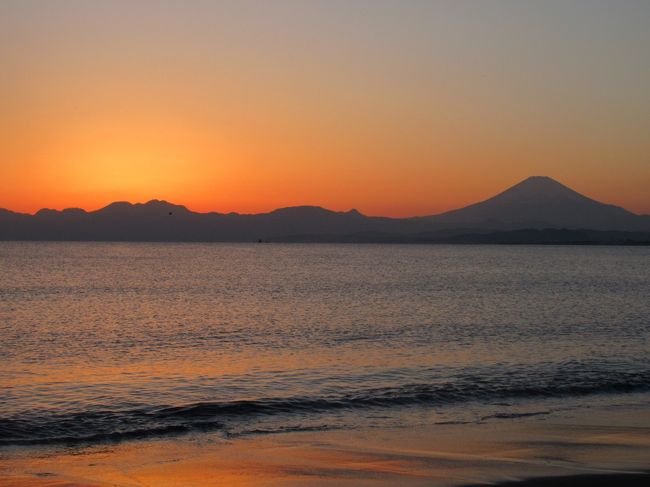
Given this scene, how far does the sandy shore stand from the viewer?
11.0m

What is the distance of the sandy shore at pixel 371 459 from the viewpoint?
11.0 m

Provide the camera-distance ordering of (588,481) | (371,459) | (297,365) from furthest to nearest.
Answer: (297,365) → (371,459) → (588,481)

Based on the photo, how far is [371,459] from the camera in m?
12.3

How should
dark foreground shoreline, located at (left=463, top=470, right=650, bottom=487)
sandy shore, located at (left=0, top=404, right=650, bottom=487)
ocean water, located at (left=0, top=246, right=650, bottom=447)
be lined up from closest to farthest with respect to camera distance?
1. dark foreground shoreline, located at (left=463, top=470, right=650, bottom=487)
2. sandy shore, located at (left=0, top=404, right=650, bottom=487)
3. ocean water, located at (left=0, top=246, right=650, bottom=447)

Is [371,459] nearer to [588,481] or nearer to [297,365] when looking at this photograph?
[588,481]

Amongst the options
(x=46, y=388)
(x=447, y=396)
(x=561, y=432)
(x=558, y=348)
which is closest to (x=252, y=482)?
(x=561, y=432)

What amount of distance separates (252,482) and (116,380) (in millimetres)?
11023

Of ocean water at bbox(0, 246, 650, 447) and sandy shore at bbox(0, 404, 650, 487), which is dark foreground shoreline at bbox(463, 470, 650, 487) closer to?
sandy shore at bbox(0, 404, 650, 487)

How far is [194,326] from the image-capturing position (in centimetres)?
3588

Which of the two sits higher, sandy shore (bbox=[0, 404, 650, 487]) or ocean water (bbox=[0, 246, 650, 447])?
sandy shore (bbox=[0, 404, 650, 487])

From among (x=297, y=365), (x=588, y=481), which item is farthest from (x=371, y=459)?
(x=297, y=365)

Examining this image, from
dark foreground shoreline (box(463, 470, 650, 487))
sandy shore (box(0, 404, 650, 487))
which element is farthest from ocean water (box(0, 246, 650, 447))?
dark foreground shoreline (box(463, 470, 650, 487))

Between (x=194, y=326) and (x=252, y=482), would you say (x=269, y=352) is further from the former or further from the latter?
(x=252, y=482)

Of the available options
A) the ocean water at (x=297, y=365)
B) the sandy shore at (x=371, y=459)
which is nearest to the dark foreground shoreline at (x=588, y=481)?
the sandy shore at (x=371, y=459)
